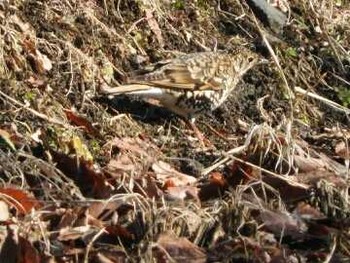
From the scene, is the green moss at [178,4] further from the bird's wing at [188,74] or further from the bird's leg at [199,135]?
the bird's leg at [199,135]

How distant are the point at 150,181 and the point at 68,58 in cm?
A: 170

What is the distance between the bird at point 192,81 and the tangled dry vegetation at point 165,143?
11 cm

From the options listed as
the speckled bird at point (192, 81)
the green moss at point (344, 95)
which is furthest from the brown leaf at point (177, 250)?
the green moss at point (344, 95)

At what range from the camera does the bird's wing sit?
Answer: 696 centimetres

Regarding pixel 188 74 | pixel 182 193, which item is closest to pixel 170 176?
pixel 182 193

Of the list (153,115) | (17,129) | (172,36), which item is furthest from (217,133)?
(17,129)

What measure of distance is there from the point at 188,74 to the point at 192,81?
0.12 meters

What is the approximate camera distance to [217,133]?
7000 mm

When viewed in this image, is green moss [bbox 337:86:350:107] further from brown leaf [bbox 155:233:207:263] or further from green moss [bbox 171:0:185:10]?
brown leaf [bbox 155:233:207:263]

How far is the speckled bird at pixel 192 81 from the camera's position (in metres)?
6.90

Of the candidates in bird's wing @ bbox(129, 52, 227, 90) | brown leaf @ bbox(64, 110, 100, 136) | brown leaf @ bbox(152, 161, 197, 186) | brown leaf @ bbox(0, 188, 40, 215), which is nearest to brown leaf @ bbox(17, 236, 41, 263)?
brown leaf @ bbox(0, 188, 40, 215)

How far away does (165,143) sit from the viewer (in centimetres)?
658

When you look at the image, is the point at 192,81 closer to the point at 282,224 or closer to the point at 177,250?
the point at 282,224

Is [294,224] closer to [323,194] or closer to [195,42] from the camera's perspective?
[323,194]
